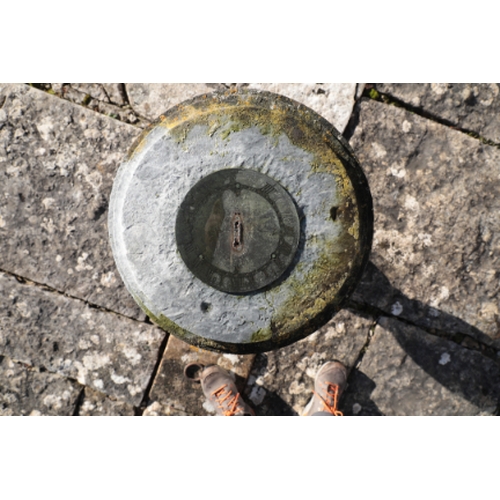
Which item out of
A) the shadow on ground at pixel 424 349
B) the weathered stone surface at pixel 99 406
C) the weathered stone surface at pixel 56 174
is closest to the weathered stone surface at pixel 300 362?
the shadow on ground at pixel 424 349

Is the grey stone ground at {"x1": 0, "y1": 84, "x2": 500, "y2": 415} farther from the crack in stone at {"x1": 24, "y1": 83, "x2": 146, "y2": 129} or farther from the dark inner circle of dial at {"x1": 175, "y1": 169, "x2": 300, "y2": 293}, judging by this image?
the dark inner circle of dial at {"x1": 175, "y1": 169, "x2": 300, "y2": 293}

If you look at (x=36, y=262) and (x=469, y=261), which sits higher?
(x=469, y=261)

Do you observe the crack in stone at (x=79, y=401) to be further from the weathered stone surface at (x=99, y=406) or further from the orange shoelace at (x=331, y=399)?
the orange shoelace at (x=331, y=399)

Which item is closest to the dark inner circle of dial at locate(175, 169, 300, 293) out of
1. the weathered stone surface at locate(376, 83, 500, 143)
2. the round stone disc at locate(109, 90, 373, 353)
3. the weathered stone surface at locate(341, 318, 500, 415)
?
the round stone disc at locate(109, 90, 373, 353)

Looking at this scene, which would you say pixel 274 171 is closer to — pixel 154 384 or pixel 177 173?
pixel 177 173

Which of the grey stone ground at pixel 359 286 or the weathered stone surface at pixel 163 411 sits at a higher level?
the grey stone ground at pixel 359 286
